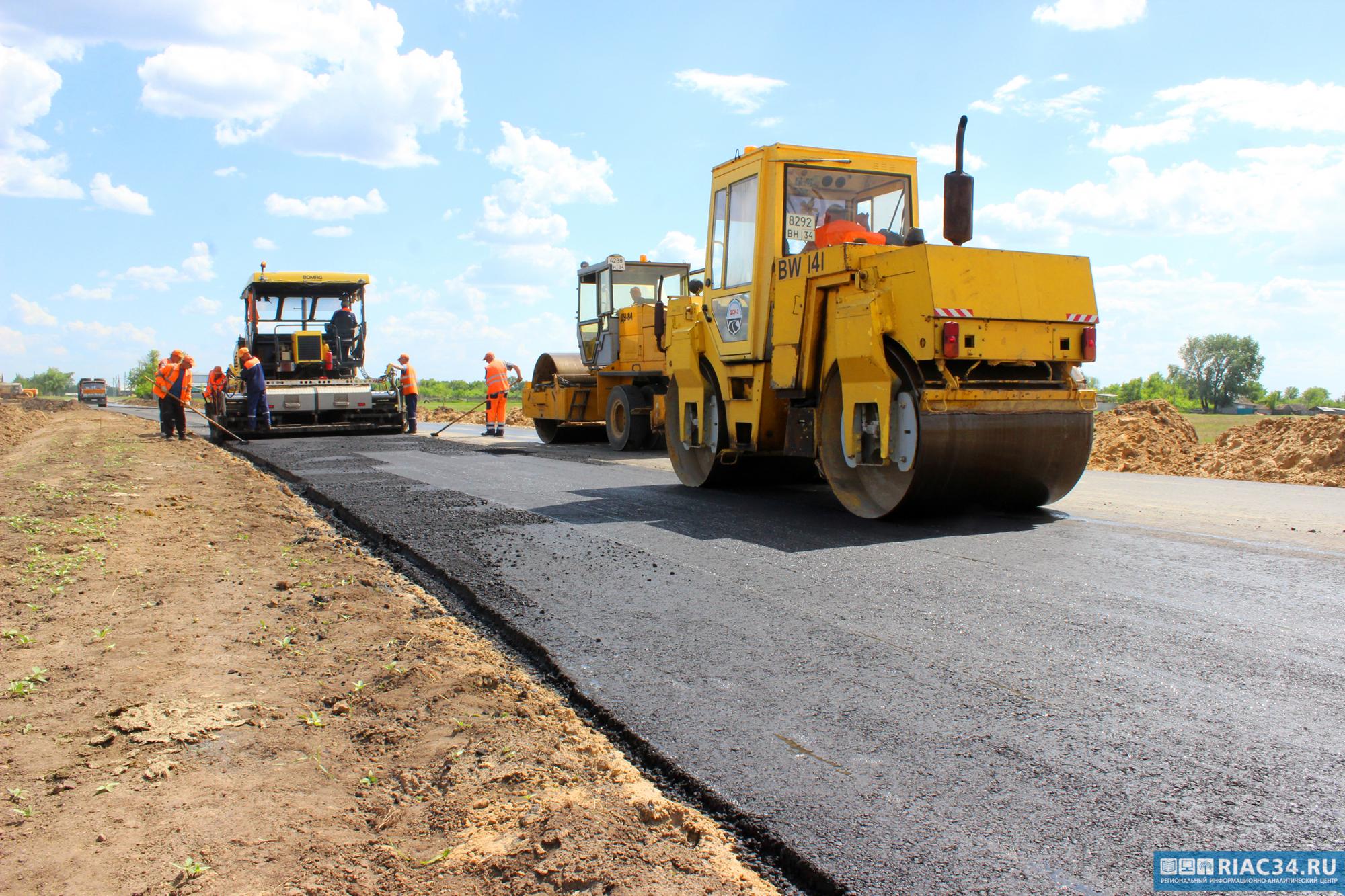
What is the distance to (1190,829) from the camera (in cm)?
243

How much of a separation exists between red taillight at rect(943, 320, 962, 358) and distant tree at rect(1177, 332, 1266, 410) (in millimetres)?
83394

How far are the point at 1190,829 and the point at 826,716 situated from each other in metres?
1.10

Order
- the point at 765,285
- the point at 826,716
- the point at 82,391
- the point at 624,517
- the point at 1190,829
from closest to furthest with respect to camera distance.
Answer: the point at 1190,829
the point at 826,716
the point at 624,517
the point at 765,285
the point at 82,391

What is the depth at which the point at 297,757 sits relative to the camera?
3.07 m

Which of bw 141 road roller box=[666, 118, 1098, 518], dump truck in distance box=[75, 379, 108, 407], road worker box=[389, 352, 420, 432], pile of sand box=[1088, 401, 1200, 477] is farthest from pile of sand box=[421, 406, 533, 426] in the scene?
dump truck in distance box=[75, 379, 108, 407]

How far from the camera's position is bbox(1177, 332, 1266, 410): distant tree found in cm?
8156

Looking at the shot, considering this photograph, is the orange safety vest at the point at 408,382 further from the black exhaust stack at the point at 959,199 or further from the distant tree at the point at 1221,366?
the distant tree at the point at 1221,366

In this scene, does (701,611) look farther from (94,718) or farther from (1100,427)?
(1100,427)

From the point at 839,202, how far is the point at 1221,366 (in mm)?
86841

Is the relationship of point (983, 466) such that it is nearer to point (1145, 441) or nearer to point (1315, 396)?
point (1145, 441)

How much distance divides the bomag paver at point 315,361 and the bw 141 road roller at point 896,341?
12.2m

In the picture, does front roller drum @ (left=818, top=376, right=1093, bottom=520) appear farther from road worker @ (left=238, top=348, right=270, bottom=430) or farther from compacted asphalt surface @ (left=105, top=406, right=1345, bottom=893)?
road worker @ (left=238, top=348, right=270, bottom=430)

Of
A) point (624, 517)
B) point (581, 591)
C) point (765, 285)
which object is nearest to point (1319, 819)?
point (581, 591)

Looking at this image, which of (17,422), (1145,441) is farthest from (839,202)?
(17,422)
